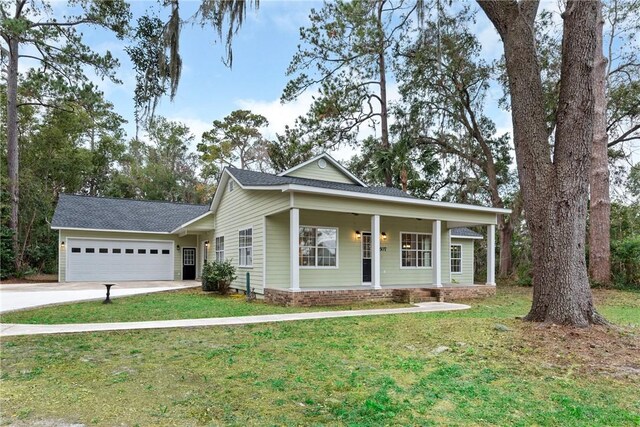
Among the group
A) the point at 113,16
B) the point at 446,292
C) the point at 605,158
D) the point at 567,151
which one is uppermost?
the point at 113,16

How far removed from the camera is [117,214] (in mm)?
20172

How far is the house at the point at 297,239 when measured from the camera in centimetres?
1154

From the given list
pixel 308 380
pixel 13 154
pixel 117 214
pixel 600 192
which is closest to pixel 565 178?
pixel 308 380

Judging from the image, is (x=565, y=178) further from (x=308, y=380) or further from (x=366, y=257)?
(x=366, y=257)

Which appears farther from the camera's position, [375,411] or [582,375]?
[582,375]

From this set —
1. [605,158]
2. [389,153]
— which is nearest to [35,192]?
[389,153]

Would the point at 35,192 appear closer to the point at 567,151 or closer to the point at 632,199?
the point at 567,151

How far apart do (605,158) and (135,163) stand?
113 ft

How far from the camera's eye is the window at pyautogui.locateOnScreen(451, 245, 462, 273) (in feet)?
57.9

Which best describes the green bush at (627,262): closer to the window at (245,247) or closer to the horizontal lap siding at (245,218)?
the horizontal lap siding at (245,218)

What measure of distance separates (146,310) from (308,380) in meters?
6.51

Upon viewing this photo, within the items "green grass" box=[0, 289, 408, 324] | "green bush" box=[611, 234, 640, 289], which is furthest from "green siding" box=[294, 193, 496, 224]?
"green bush" box=[611, 234, 640, 289]

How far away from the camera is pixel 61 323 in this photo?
7465 millimetres

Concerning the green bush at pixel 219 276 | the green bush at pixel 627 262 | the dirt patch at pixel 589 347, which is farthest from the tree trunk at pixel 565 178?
the green bush at pixel 627 262
